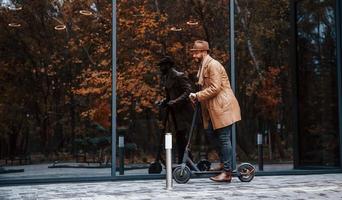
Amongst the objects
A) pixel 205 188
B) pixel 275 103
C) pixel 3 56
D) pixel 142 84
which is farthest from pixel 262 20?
pixel 3 56

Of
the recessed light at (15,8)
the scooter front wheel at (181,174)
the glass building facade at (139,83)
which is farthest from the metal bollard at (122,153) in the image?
the recessed light at (15,8)

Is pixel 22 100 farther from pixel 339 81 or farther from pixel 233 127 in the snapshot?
pixel 339 81

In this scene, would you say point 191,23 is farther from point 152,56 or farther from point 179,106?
point 179,106

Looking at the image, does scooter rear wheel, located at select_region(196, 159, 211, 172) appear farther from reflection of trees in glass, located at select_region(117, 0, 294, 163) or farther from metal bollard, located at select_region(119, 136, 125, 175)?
metal bollard, located at select_region(119, 136, 125, 175)

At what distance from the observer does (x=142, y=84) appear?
29.9 ft

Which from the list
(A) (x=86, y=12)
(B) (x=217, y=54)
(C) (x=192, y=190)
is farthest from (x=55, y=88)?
(C) (x=192, y=190)

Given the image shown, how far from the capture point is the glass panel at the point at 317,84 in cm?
1007

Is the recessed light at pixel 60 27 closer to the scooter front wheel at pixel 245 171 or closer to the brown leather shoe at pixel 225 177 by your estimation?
the brown leather shoe at pixel 225 177

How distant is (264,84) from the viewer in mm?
9867

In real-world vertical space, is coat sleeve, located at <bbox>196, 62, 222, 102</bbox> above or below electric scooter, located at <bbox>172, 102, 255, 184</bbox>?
above

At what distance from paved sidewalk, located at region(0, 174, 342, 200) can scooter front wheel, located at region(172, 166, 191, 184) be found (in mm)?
100

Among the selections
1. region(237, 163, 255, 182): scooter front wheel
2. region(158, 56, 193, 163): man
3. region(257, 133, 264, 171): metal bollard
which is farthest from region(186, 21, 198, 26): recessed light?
region(237, 163, 255, 182): scooter front wheel

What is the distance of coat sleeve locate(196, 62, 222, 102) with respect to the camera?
7461mm

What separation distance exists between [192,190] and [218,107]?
1300 millimetres
